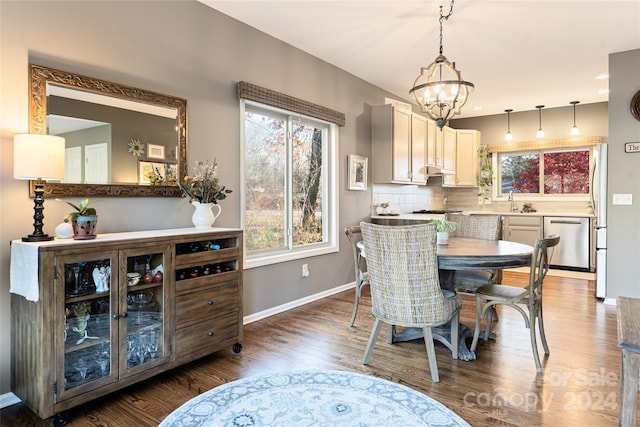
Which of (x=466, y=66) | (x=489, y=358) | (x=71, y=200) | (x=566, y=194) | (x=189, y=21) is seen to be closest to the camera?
(x=71, y=200)

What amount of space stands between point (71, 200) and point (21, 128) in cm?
45

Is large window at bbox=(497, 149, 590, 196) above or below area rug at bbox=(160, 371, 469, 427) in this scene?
above

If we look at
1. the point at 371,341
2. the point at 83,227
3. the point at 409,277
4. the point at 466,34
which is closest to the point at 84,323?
the point at 83,227

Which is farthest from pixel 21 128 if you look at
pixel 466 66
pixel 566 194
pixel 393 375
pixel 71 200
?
pixel 566 194

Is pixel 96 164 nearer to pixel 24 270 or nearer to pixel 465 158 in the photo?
pixel 24 270

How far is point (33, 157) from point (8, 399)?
1.31 meters

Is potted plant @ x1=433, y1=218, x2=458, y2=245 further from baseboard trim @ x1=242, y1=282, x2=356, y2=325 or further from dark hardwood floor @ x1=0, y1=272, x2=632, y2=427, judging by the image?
baseboard trim @ x1=242, y1=282, x2=356, y2=325

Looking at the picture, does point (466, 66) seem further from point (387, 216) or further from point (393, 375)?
point (393, 375)

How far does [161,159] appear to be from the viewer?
271cm

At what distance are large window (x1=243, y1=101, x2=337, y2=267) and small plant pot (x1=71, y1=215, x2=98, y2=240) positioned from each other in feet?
5.03

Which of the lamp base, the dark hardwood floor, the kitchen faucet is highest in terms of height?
the kitchen faucet

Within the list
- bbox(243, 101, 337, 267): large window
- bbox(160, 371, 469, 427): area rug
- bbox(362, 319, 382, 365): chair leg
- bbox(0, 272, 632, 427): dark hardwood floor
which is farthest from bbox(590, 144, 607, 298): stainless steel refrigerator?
bbox(160, 371, 469, 427): area rug

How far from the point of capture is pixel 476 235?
3729 mm

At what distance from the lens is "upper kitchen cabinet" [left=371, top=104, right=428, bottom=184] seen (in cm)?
493
